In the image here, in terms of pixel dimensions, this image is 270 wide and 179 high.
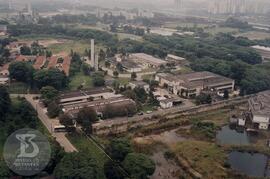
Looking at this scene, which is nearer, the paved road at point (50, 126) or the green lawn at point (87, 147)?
the green lawn at point (87, 147)

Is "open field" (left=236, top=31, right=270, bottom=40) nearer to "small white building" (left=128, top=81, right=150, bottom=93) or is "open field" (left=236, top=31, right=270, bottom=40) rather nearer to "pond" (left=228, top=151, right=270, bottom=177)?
"small white building" (left=128, top=81, right=150, bottom=93)

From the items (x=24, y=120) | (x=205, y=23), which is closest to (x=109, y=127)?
(x=24, y=120)

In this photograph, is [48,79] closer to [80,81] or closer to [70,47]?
[80,81]

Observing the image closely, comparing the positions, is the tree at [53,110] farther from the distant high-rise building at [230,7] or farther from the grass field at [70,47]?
the distant high-rise building at [230,7]

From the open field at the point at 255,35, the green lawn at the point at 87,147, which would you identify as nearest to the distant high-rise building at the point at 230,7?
the open field at the point at 255,35

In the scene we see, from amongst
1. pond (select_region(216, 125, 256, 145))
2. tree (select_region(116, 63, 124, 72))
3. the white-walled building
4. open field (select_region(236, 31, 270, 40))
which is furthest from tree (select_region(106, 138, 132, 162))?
open field (select_region(236, 31, 270, 40))
